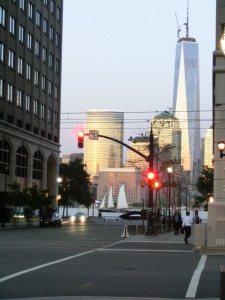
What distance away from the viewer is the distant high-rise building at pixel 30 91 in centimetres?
6444

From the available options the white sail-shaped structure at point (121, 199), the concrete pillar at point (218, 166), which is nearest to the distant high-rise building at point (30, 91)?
the concrete pillar at point (218, 166)

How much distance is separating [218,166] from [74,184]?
8514cm

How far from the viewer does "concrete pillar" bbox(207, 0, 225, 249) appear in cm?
2288

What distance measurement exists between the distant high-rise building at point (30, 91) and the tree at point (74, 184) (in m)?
21.5

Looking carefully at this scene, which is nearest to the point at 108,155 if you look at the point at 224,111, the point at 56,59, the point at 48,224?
the point at 56,59

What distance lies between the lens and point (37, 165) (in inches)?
2997

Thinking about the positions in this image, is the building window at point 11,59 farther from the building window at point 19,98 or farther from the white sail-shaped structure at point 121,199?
the white sail-shaped structure at point 121,199

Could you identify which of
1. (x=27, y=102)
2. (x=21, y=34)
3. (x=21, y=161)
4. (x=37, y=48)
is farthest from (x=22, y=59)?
(x=21, y=161)

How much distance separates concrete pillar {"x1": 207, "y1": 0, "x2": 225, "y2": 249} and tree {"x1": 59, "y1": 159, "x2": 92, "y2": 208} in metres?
83.0

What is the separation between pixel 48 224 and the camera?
57.2 meters

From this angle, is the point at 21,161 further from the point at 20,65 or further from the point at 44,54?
the point at 44,54

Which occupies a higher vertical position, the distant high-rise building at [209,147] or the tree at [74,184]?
the distant high-rise building at [209,147]

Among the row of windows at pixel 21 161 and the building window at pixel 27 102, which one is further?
the building window at pixel 27 102

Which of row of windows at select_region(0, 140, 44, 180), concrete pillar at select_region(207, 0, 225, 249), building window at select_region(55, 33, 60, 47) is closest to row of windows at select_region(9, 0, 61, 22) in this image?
building window at select_region(55, 33, 60, 47)
